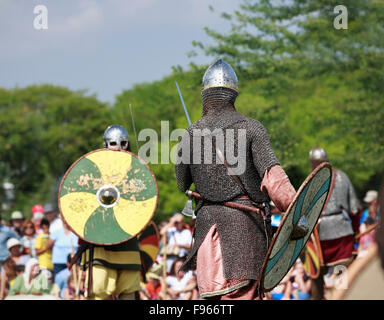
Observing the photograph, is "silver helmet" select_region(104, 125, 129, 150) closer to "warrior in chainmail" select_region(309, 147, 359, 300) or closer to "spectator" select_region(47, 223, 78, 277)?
"warrior in chainmail" select_region(309, 147, 359, 300)

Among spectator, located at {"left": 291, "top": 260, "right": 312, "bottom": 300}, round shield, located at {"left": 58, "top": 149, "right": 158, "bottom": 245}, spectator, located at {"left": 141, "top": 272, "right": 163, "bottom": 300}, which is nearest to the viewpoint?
round shield, located at {"left": 58, "top": 149, "right": 158, "bottom": 245}

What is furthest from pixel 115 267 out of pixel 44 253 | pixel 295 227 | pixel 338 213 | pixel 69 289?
pixel 44 253

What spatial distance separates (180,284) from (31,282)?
1.91 metres

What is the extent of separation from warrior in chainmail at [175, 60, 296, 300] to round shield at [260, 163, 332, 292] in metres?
0.09

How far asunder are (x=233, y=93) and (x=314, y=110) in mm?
11770

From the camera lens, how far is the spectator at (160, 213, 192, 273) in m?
9.76

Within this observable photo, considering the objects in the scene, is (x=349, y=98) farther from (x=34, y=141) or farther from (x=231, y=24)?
(x=34, y=141)

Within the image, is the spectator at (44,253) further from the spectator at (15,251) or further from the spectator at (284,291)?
the spectator at (284,291)

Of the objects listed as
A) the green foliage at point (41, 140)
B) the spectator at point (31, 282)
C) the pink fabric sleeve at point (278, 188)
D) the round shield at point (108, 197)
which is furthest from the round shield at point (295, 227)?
the green foliage at point (41, 140)

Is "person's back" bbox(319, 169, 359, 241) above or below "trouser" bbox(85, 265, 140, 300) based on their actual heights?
above

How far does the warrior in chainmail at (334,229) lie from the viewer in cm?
789

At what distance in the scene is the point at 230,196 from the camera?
4.19 m

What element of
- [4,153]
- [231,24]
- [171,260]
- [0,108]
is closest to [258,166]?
[171,260]

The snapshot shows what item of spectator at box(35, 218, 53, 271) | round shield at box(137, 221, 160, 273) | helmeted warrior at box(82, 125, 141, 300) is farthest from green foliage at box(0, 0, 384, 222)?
helmeted warrior at box(82, 125, 141, 300)
